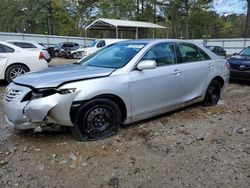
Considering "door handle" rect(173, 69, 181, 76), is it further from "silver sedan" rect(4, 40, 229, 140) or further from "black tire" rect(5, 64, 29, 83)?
"black tire" rect(5, 64, 29, 83)

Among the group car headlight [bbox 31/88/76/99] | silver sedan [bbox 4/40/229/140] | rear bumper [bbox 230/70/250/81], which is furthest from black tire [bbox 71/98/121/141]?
rear bumper [bbox 230/70/250/81]

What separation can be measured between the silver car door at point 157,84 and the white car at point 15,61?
5.60 metres

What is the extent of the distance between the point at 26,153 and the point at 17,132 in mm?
865

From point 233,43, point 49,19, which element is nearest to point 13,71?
point 233,43

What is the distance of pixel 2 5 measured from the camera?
168ft

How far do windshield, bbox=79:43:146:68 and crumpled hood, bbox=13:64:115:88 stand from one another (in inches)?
11.1

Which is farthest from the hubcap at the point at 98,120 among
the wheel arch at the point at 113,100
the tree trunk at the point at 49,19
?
the tree trunk at the point at 49,19

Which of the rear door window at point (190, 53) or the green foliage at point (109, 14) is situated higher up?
the green foliage at point (109, 14)

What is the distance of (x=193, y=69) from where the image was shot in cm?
560

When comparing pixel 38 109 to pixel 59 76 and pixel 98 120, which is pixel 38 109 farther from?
pixel 98 120

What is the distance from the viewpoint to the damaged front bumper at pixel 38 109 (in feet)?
12.7

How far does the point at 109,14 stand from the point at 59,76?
48734 mm

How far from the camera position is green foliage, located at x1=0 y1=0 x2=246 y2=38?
45.0 meters

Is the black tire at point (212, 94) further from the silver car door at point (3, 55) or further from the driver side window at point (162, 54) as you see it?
the silver car door at point (3, 55)
